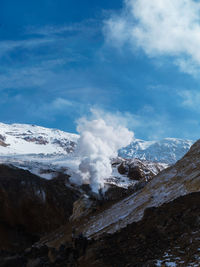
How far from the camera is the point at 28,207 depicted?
53219 millimetres

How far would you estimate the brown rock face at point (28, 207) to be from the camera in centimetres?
4853

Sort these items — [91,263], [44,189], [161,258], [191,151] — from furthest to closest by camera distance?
[44,189] → [191,151] → [91,263] → [161,258]

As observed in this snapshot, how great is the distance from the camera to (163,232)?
36.4 feet

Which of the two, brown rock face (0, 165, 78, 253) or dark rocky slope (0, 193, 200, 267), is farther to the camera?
brown rock face (0, 165, 78, 253)

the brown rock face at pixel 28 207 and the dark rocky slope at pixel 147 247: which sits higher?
the brown rock face at pixel 28 207

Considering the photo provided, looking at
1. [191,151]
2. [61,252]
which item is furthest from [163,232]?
[191,151]

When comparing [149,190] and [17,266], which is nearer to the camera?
[17,266]

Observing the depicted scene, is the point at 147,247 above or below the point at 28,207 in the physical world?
below

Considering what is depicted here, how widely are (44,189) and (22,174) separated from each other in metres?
7.90

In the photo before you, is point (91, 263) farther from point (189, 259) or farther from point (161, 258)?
point (189, 259)

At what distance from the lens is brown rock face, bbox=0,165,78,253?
4853 cm

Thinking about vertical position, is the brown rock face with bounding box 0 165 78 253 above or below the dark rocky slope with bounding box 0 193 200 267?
above

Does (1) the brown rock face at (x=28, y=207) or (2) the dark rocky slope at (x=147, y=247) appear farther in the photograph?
(1) the brown rock face at (x=28, y=207)

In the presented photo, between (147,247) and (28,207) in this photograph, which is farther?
(28,207)
